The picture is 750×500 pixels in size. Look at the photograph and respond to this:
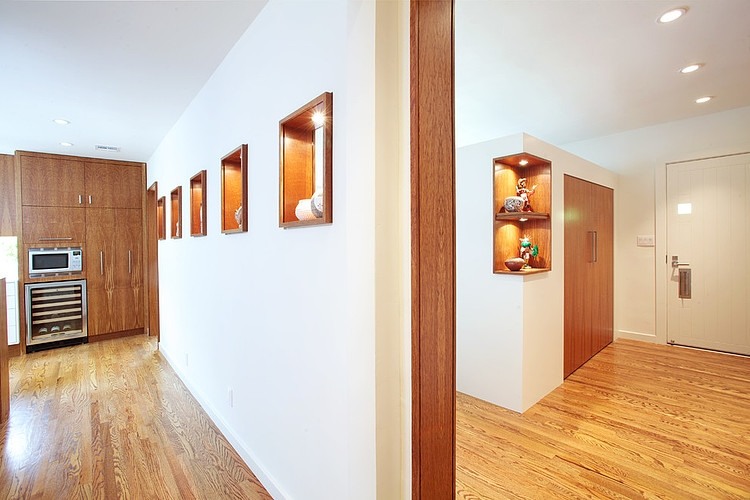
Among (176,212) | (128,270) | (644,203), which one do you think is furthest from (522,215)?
(128,270)

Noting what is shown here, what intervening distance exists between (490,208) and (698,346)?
11.6ft

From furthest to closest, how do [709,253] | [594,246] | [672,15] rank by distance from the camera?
[709,253]
[594,246]
[672,15]

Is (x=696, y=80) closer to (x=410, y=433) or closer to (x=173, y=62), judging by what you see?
(x=410, y=433)

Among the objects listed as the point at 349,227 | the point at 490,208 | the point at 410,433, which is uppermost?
the point at 490,208

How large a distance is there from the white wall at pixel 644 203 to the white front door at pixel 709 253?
0.35 feet

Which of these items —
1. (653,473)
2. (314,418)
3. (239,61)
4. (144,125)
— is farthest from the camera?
(144,125)

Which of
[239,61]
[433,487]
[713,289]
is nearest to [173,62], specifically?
[239,61]

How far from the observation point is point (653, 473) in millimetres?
2018

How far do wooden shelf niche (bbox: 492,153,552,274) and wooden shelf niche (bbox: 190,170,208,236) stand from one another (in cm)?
231

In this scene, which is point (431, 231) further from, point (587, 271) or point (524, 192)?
point (587, 271)

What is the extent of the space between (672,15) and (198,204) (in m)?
3.64

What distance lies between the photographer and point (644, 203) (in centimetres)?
459

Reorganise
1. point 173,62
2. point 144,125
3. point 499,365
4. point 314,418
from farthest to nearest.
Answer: point 144,125
point 499,365
point 173,62
point 314,418

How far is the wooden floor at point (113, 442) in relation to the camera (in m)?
1.96
